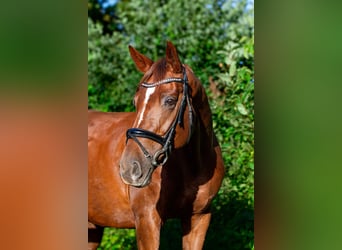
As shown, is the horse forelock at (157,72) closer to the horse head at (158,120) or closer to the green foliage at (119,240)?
the horse head at (158,120)

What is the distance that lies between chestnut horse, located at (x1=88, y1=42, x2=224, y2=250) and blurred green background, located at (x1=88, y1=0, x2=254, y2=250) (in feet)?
3.59

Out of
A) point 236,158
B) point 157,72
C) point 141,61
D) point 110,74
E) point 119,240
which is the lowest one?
point 119,240

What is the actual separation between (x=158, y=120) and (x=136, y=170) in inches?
9.5

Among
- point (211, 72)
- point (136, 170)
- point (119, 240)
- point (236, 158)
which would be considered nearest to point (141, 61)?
point (136, 170)

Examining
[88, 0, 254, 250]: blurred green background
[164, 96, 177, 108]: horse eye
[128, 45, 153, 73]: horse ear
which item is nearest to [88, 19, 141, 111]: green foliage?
[88, 0, 254, 250]: blurred green background

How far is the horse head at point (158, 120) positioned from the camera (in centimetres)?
229

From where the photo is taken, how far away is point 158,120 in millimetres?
2336

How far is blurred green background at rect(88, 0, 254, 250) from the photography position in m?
4.80

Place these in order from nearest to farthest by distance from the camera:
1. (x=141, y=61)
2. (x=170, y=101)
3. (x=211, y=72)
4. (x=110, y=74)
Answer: (x=170, y=101) → (x=141, y=61) → (x=211, y=72) → (x=110, y=74)

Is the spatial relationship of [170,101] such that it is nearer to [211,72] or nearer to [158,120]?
[158,120]

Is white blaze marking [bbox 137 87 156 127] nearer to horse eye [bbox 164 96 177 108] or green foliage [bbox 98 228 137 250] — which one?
horse eye [bbox 164 96 177 108]

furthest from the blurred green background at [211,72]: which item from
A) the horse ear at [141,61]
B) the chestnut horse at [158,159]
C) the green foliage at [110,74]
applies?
the horse ear at [141,61]
